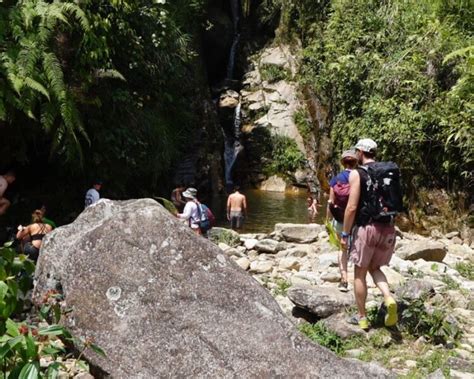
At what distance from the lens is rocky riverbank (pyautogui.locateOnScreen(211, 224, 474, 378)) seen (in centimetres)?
384

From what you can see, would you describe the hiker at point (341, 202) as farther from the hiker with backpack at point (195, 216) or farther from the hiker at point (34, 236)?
the hiker at point (34, 236)

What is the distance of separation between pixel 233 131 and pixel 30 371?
65.5 feet

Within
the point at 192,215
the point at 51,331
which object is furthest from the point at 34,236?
the point at 51,331

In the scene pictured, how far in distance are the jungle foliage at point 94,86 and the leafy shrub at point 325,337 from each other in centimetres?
467

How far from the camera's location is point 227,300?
310 centimetres

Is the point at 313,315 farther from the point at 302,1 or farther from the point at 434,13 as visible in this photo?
the point at 302,1

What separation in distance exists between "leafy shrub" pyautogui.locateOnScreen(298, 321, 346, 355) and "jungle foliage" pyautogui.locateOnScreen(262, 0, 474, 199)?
17.1 feet

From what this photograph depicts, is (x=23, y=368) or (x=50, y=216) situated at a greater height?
(x=23, y=368)

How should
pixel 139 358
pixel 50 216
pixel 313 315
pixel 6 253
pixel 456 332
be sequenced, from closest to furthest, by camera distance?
pixel 6 253, pixel 139 358, pixel 456 332, pixel 313 315, pixel 50 216

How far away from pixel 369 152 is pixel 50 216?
6676 mm

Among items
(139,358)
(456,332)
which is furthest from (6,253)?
(456,332)

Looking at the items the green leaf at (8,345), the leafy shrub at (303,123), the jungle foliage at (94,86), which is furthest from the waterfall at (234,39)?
the green leaf at (8,345)

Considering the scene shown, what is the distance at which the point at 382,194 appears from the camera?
418cm

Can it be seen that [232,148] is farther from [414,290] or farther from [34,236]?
[414,290]
